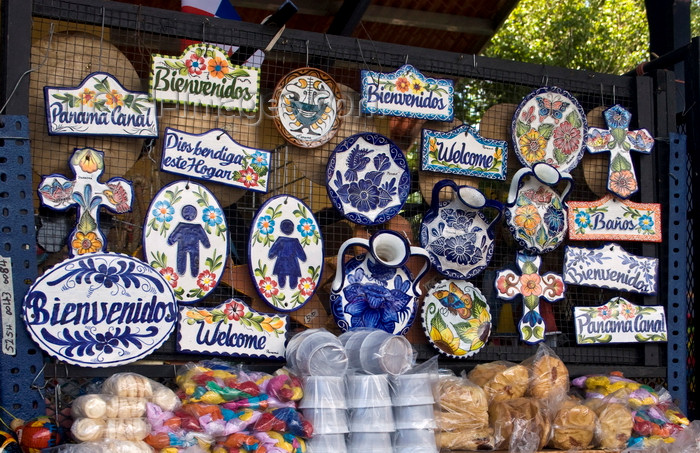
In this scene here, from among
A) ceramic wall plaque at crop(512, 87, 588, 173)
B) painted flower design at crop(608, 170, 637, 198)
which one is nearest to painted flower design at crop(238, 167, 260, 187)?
ceramic wall plaque at crop(512, 87, 588, 173)

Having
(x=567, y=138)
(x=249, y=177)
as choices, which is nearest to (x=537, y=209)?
(x=567, y=138)

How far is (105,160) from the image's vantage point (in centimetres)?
285

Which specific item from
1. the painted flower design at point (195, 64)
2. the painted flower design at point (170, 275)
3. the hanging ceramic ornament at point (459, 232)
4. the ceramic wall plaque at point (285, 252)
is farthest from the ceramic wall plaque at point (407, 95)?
the painted flower design at point (170, 275)

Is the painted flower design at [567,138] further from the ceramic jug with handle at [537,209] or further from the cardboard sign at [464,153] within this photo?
the cardboard sign at [464,153]

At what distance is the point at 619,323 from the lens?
3516mm

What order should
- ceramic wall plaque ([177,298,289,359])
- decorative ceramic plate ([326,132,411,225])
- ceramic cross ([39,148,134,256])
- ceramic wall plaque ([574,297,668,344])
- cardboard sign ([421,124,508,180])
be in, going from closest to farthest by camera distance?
ceramic cross ([39,148,134,256]), ceramic wall plaque ([177,298,289,359]), decorative ceramic plate ([326,132,411,225]), cardboard sign ([421,124,508,180]), ceramic wall plaque ([574,297,668,344])

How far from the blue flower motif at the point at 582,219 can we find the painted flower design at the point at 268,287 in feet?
4.57

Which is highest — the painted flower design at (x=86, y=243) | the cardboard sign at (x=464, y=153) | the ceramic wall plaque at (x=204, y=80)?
the ceramic wall plaque at (x=204, y=80)

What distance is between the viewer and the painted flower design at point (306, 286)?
10.00 feet

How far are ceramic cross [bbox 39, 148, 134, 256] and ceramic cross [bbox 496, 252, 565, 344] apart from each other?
157 cm

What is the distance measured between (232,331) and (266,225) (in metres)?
0.42

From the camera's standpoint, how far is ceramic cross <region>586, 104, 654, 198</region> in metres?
3.59

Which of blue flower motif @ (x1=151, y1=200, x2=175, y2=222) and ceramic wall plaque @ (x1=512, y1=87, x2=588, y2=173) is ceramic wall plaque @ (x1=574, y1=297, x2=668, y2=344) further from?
blue flower motif @ (x1=151, y1=200, x2=175, y2=222)

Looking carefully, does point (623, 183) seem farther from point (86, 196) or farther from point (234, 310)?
point (86, 196)
